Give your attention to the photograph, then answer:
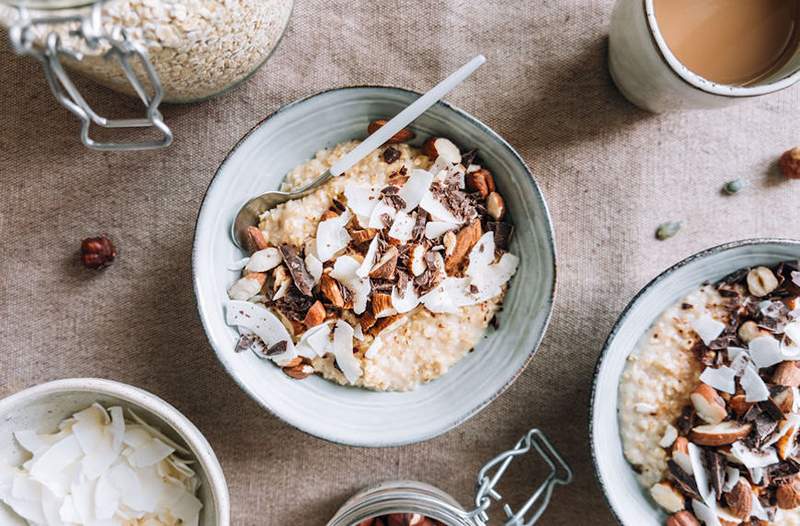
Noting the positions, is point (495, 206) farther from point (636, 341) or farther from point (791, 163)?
point (791, 163)

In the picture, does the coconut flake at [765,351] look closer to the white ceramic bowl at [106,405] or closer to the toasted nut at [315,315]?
the toasted nut at [315,315]

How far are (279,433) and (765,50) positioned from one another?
108 cm

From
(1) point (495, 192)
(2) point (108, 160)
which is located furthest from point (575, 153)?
(2) point (108, 160)

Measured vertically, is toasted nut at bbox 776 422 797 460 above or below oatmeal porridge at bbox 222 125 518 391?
below

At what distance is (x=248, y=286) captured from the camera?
122 centimetres

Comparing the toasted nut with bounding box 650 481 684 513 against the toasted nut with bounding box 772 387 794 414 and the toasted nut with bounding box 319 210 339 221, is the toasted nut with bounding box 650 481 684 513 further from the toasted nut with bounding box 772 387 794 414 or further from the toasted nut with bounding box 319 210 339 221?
the toasted nut with bounding box 319 210 339 221

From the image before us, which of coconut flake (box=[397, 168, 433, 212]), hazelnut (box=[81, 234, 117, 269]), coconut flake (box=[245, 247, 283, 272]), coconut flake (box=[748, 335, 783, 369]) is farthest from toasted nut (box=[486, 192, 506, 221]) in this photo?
hazelnut (box=[81, 234, 117, 269])

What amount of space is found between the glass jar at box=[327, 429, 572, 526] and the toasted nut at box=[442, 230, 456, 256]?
0.35 m

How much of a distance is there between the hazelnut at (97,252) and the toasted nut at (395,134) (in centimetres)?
51

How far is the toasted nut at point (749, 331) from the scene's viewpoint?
1213 millimetres

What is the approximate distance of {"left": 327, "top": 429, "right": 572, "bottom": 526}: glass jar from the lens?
3.95 feet

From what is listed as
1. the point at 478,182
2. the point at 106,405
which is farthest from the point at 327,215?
the point at 106,405

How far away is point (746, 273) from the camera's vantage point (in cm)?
126

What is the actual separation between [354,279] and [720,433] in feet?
2.05
